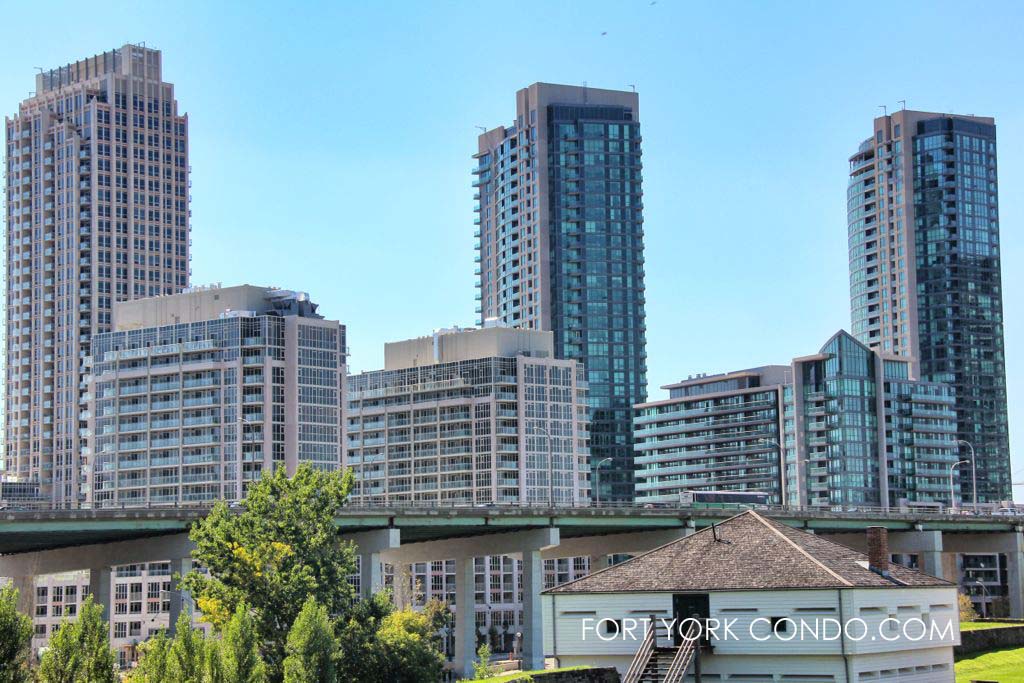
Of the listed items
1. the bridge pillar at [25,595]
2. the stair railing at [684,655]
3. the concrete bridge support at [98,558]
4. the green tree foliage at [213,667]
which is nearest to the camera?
the green tree foliage at [213,667]

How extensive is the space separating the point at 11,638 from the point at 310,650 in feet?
53.8

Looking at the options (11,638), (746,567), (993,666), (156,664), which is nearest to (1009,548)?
(993,666)

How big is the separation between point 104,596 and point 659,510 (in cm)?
5479

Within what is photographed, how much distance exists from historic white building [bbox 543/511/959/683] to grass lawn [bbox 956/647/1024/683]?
13.8 metres

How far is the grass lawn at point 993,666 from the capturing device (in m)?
90.6

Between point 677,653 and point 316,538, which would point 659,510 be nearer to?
point 316,538

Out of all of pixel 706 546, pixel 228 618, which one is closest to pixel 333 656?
pixel 228 618

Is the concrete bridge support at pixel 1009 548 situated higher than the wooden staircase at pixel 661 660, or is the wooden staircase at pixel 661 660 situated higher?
the wooden staircase at pixel 661 660

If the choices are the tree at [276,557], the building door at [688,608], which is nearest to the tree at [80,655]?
the tree at [276,557]

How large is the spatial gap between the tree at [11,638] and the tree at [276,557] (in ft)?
69.4

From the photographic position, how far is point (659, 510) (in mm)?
149000

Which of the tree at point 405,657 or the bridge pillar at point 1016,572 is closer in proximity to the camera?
the tree at point 405,657

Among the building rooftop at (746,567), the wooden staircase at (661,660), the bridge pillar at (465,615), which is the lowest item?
the bridge pillar at (465,615)

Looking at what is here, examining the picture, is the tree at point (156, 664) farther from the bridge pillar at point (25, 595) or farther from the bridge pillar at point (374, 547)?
the bridge pillar at point (25, 595)
